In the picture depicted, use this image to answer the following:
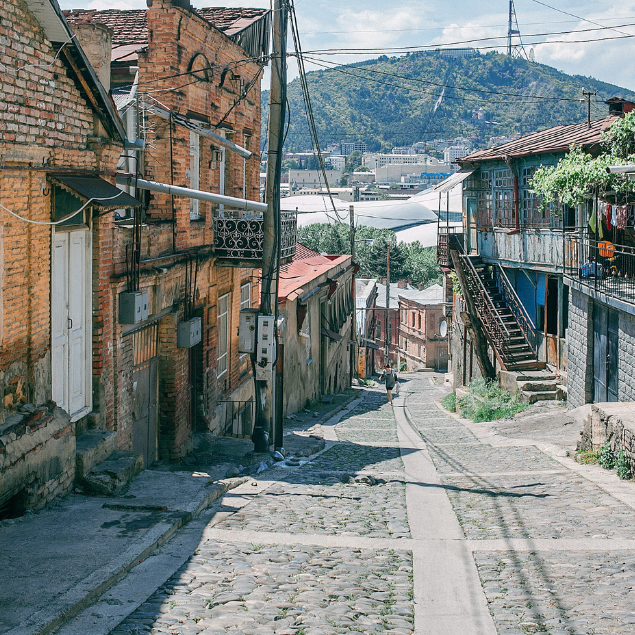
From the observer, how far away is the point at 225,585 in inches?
232

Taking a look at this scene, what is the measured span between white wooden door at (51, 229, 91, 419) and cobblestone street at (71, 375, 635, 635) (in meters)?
2.14

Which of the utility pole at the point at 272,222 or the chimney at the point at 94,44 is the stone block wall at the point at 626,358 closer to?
the utility pole at the point at 272,222

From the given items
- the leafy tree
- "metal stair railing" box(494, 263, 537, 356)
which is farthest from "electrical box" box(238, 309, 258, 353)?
the leafy tree

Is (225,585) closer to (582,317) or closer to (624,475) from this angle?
(624,475)

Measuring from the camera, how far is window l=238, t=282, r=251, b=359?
17.0m

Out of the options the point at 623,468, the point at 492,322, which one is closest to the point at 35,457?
the point at 623,468

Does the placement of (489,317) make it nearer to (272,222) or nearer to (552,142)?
(552,142)

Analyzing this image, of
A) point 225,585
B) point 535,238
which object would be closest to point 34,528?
point 225,585

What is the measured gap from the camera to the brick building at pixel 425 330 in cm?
5419

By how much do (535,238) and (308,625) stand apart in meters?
18.4

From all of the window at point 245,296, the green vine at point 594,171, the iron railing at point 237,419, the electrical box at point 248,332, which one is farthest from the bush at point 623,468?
the window at point 245,296

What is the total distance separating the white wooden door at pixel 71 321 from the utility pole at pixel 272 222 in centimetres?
403

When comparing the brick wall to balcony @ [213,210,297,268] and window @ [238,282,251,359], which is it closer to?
balcony @ [213,210,297,268]

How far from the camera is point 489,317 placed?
23156 mm
